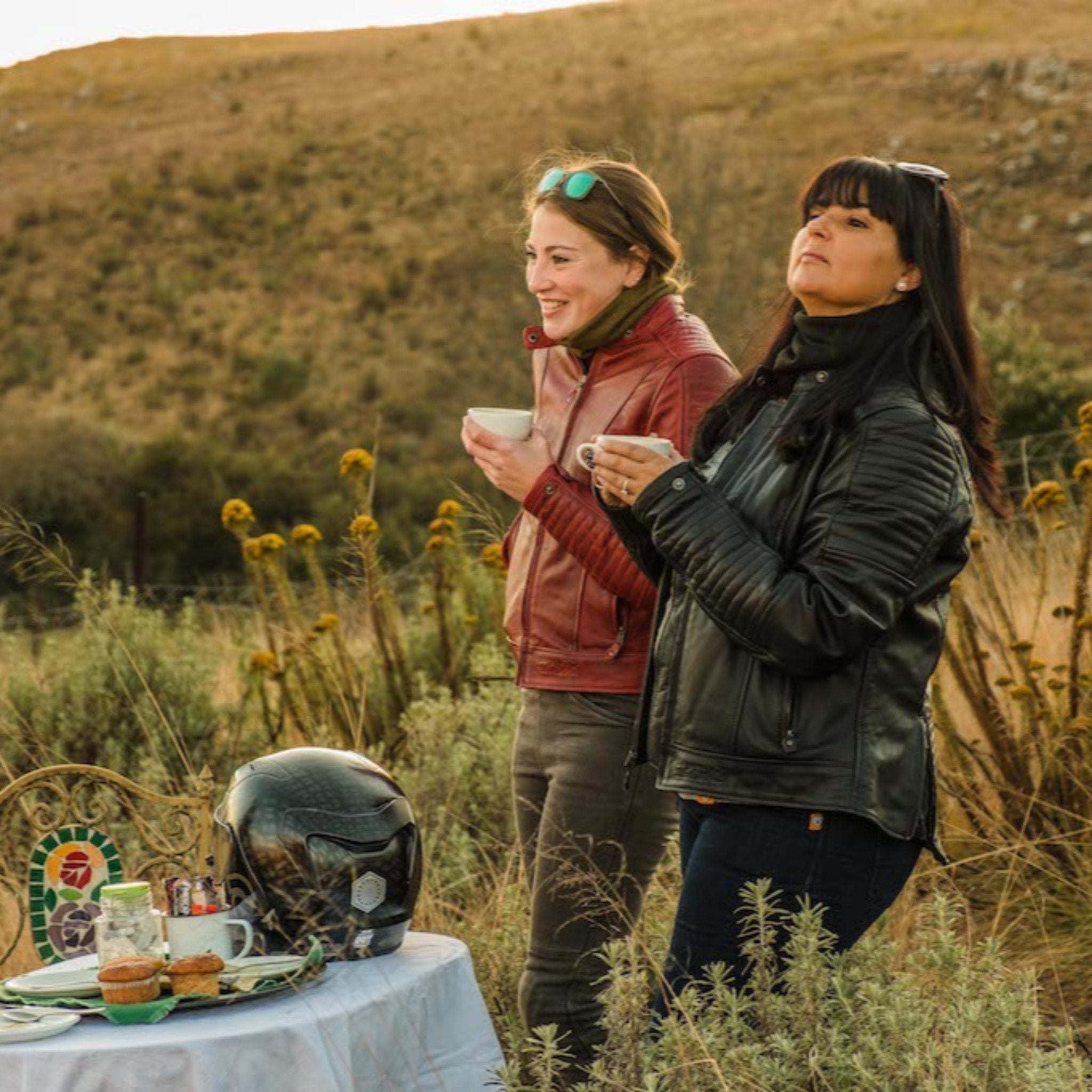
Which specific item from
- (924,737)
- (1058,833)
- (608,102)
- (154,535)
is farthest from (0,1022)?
(608,102)

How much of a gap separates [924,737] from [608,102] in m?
47.2

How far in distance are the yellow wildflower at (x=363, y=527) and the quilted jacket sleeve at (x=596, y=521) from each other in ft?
6.65

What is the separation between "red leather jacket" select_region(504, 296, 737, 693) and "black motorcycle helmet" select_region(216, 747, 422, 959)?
1.40 ft

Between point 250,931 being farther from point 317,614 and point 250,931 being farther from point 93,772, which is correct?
point 317,614

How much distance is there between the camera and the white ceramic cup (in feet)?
9.19

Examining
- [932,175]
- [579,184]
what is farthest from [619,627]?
[932,175]

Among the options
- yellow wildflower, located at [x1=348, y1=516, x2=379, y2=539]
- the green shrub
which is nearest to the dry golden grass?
the green shrub

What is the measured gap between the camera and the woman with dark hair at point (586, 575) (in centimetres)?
314

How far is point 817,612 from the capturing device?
99.5 inches

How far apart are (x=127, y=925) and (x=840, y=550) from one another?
128 cm

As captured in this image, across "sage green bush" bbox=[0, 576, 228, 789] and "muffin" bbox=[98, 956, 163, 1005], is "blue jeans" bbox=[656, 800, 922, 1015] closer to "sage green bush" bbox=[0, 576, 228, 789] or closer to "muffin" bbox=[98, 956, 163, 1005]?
"muffin" bbox=[98, 956, 163, 1005]

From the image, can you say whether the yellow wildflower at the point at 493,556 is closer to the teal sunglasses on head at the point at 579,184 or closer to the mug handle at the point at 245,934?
the teal sunglasses on head at the point at 579,184

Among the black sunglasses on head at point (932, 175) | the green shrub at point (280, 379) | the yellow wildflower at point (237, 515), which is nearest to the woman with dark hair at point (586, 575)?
the black sunglasses on head at point (932, 175)

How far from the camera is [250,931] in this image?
286cm
